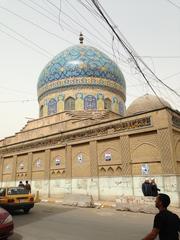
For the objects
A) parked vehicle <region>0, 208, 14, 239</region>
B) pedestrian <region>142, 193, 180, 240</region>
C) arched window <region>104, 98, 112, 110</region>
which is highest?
arched window <region>104, 98, 112, 110</region>

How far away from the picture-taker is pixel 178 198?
41.8 ft

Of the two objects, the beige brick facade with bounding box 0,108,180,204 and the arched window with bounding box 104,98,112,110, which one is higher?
the arched window with bounding box 104,98,112,110

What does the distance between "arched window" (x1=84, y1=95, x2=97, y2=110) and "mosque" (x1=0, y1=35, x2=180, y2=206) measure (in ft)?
0.34

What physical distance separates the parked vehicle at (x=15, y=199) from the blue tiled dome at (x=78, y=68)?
16.2m

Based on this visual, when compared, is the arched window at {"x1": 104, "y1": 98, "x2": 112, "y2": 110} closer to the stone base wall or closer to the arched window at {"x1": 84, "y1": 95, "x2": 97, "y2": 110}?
the arched window at {"x1": 84, "y1": 95, "x2": 97, "y2": 110}

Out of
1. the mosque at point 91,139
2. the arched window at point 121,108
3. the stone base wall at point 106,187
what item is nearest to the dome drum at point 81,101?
the mosque at point 91,139

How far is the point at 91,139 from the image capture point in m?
17.5

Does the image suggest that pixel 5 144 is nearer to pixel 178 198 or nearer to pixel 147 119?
pixel 147 119

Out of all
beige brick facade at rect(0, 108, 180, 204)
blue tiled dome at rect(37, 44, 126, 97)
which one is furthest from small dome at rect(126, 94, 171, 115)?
blue tiled dome at rect(37, 44, 126, 97)

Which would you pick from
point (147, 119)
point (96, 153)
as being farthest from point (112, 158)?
point (147, 119)

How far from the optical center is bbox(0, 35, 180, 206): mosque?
47.3ft

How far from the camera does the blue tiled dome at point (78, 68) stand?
2614cm

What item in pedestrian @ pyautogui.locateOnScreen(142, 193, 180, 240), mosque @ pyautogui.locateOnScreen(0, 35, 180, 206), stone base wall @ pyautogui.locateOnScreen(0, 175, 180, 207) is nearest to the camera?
pedestrian @ pyautogui.locateOnScreen(142, 193, 180, 240)

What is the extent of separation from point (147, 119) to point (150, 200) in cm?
543
